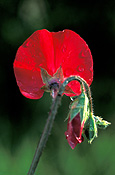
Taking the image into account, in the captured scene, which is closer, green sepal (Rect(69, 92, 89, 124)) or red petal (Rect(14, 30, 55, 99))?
green sepal (Rect(69, 92, 89, 124))

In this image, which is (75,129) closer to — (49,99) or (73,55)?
(73,55)

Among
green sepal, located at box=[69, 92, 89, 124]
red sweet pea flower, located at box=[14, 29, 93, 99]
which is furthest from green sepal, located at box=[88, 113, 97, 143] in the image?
red sweet pea flower, located at box=[14, 29, 93, 99]

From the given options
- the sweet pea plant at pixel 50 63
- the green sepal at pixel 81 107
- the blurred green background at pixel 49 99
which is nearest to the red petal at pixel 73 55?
the sweet pea plant at pixel 50 63

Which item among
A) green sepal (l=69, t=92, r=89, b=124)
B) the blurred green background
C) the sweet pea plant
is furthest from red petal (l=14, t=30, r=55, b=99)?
the blurred green background

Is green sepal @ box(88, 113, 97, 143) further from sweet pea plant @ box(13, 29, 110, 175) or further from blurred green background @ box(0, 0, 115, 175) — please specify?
blurred green background @ box(0, 0, 115, 175)

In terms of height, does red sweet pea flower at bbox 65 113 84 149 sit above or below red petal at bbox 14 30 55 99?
below

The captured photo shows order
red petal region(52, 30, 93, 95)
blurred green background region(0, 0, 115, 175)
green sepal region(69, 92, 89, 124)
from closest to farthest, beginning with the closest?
green sepal region(69, 92, 89, 124), red petal region(52, 30, 93, 95), blurred green background region(0, 0, 115, 175)

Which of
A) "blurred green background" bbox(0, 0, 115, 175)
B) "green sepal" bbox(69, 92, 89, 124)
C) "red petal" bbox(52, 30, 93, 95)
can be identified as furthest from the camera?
"blurred green background" bbox(0, 0, 115, 175)
